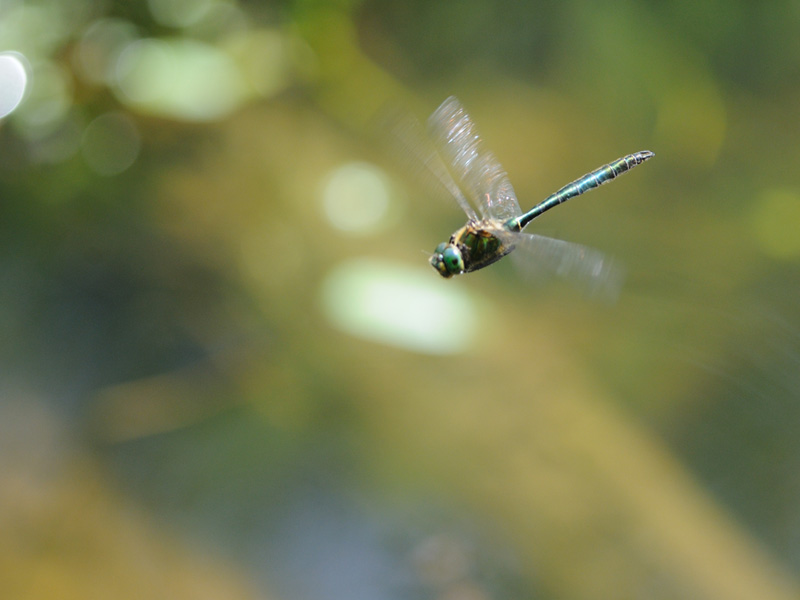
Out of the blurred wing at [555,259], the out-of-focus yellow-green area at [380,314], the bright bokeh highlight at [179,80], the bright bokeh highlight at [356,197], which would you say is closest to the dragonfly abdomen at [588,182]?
the blurred wing at [555,259]

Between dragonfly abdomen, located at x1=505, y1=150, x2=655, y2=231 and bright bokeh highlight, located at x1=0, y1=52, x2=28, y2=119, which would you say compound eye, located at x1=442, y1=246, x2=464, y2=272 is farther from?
bright bokeh highlight, located at x1=0, y1=52, x2=28, y2=119

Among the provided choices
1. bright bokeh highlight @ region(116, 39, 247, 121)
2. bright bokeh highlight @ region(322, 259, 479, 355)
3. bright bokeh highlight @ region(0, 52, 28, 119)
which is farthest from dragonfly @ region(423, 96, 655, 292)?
bright bokeh highlight @ region(0, 52, 28, 119)

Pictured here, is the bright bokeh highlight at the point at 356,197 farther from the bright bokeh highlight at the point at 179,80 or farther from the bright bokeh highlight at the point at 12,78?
the bright bokeh highlight at the point at 12,78

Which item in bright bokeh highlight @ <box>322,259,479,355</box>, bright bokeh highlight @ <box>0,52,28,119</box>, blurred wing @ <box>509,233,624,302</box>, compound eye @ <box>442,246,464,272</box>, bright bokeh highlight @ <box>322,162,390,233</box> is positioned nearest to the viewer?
blurred wing @ <box>509,233,624,302</box>

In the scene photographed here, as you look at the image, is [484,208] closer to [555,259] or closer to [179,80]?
[555,259]

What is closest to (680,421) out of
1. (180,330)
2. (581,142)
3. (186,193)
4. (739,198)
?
(739,198)

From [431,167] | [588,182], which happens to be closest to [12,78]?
[431,167]
